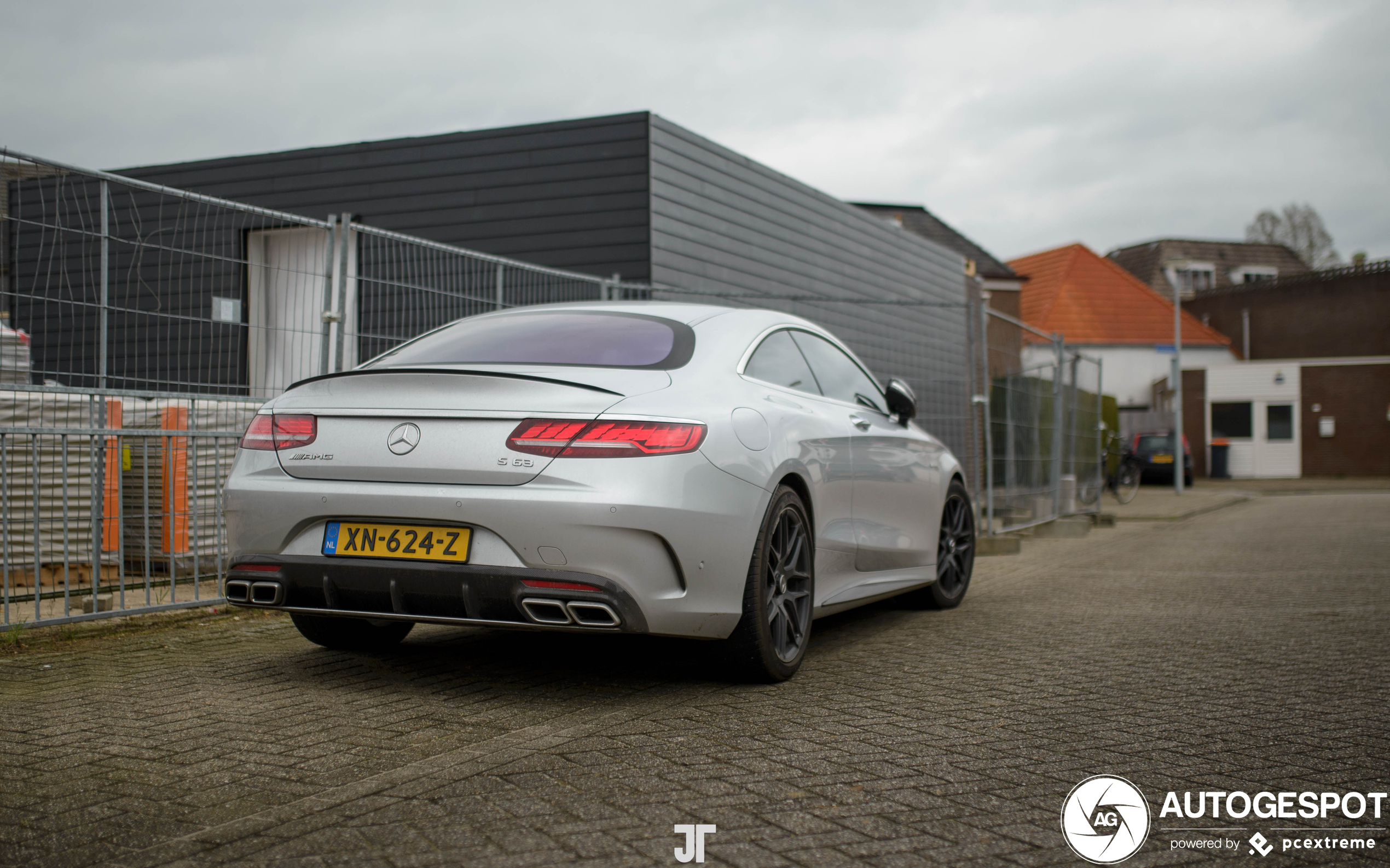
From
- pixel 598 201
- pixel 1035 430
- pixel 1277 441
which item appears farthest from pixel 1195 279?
pixel 598 201

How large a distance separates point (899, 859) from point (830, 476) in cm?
240

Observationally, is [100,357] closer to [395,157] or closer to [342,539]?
[342,539]

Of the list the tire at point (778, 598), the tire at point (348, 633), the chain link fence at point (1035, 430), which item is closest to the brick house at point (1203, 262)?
the chain link fence at point (1035, 430)

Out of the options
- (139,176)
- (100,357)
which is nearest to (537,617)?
(100,357)

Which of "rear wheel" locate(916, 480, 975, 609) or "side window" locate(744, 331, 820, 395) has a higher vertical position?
"side window" locate(744, 331, 820, 395)

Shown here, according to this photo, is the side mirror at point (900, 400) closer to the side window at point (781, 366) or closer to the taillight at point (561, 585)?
the side window at point (781, 366)

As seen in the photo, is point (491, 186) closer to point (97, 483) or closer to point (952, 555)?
point (97, 483)

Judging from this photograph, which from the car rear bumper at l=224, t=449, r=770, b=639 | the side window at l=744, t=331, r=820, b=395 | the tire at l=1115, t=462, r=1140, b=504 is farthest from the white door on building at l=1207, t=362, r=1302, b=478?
the car rear bumper at l=224, t=449, r=770, b=639

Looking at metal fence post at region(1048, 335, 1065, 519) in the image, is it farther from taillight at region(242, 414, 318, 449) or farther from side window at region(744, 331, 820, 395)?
taillight at region(242, 414, 318, 449)

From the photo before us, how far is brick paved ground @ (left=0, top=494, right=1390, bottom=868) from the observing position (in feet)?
8.47

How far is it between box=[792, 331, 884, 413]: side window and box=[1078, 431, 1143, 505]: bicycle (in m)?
9.29

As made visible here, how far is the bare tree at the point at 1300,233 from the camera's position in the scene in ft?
204

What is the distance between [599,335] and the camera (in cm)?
441

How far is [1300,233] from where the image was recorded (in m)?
62.5
